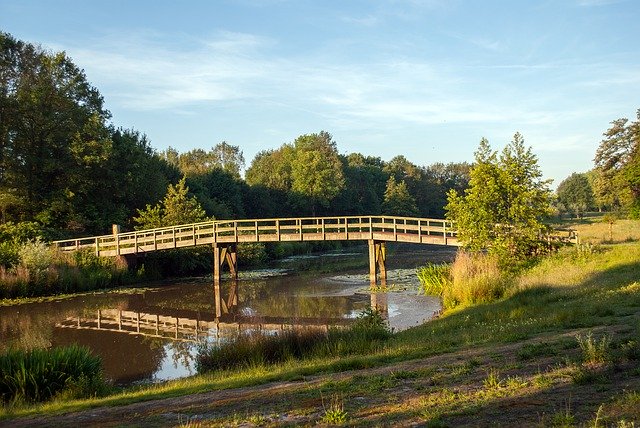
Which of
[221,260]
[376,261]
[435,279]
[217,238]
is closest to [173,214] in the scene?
[217,238]

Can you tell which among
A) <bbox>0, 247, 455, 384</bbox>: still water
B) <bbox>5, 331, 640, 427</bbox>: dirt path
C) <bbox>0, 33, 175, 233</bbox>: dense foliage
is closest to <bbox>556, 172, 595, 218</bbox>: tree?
<bbox>0, 247, 455, 384</bbox>: still water

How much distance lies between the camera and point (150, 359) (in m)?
15.6

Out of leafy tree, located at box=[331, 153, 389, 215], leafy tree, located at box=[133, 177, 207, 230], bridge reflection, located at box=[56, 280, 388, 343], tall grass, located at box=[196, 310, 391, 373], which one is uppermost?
leafy tree, located at box=[331, 153, 389, 215]

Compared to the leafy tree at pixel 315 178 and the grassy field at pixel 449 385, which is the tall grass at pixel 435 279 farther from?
the leafy tree at pixel 315 178

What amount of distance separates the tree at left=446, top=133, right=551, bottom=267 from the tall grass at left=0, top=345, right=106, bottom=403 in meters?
15.8

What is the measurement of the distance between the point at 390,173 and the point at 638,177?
62720 millimetres

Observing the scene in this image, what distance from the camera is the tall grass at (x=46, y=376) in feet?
33.6

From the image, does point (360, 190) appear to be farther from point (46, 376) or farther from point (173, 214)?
point (46, 376)

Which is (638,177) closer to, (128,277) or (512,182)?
(512,182)

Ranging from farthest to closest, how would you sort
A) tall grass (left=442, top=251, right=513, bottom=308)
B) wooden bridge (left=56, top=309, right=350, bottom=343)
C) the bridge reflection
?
the bridge reflection, wooden bridge (left=56, top=309, right=350, bottom=343), tall grass (left=442, top=251, right=513, bottom=308)

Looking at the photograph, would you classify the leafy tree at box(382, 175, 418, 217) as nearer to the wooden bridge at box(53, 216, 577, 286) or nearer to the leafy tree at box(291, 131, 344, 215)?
the leafy tree at box(291, 131, 344, 215)

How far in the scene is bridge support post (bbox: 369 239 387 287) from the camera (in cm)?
3097

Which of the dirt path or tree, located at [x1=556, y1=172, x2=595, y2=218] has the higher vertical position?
tree, located at [x1=556, y1=172, x2=595, y2=218]

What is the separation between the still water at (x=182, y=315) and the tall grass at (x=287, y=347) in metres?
0.89
